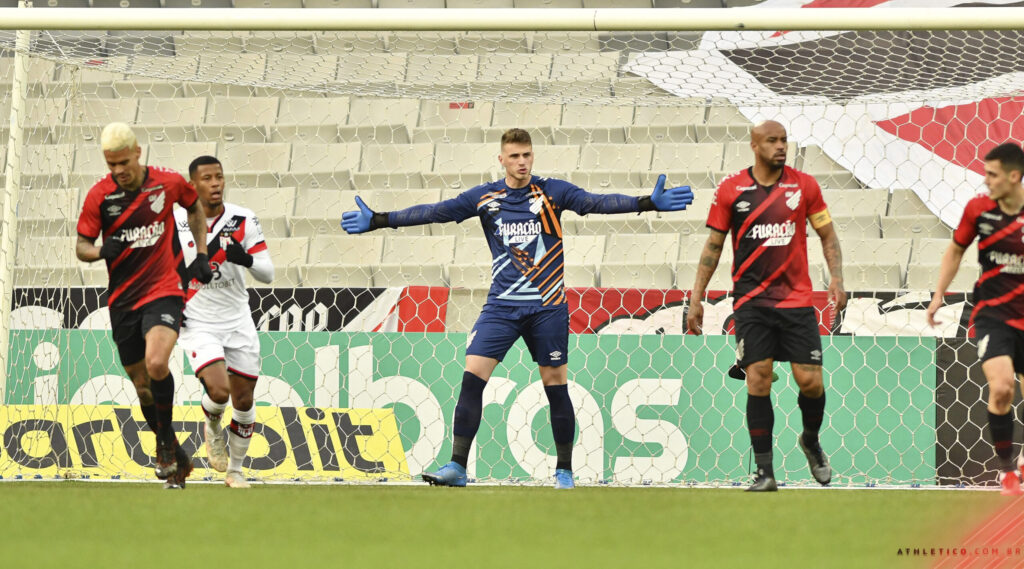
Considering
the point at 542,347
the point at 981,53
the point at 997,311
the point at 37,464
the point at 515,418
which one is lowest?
the point at 37,464

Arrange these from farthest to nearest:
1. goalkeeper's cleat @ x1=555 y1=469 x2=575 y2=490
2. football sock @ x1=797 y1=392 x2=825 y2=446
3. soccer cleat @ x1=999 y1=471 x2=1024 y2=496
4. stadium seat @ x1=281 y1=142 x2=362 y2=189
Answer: stadium seat @ x1=281 y1=142 x2=362 y2=189, goalkeeper's cleat @ x1=555 y1=469 x2=575 y2=490, football sock @ x1=797 y1=392 x2=825 y2=446, soccer cleat @ x1=999 y1=471 x2=1024 y2=496

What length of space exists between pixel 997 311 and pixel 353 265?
5.37 metres

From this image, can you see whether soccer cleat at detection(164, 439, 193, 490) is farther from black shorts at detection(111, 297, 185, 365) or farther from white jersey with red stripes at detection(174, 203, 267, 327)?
white jersey with red stripes at detection(174, 203, 267, 327)

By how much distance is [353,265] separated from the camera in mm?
9625

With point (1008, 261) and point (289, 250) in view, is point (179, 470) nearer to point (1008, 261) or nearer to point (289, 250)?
point (1008, 261)

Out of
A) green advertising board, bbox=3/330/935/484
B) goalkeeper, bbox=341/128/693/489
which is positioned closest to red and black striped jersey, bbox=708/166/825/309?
goalkeeper, bbox=341/128/693/489

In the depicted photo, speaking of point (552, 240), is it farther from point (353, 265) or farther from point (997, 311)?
point (353, 265)

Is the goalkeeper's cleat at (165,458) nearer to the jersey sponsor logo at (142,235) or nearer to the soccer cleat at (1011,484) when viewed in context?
the jersey sponsor logo at (142,235)

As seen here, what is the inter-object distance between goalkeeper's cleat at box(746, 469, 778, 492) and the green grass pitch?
32 cm

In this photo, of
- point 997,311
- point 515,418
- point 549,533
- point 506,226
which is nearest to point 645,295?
point 515,418

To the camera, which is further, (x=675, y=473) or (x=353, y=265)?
(x=353, y=265)

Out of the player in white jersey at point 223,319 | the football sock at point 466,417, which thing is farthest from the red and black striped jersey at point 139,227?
the football sock at point 466,417

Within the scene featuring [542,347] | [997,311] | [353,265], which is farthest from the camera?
[353,265]

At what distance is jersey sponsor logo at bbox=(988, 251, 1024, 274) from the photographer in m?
5.48
